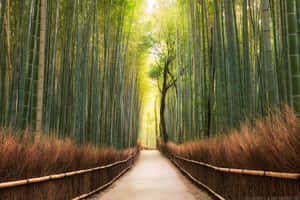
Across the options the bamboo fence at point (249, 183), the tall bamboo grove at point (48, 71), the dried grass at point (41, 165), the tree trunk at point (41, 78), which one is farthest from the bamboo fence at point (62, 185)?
the bamboo fence at point (249, 183)

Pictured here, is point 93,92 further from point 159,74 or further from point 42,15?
point 159,74

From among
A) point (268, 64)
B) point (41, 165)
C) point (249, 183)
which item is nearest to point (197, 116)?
point (268, 64)

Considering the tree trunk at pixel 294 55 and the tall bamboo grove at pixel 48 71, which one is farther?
the tall bamboo grove at pixel 48 71

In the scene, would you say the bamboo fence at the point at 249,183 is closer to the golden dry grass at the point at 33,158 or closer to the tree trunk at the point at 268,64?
the tree trunk at the point at 268,64

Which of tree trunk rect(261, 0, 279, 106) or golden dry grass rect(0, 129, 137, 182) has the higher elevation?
tree trunk rect(261, 0, 279, 106)

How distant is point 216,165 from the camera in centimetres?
395

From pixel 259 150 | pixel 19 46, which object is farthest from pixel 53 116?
pixel 259 150

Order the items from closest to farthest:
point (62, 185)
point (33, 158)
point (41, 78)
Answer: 1. point (33, 158)
2. point (62, 185)
3. point (41, 78)

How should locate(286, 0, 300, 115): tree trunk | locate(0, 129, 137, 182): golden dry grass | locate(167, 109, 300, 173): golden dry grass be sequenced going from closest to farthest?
locate(167, 109, 300, 173): golden dry grass, locate(0, 129, 137, 182): golden dry grass, locate(286, 0, 300, 115): tree trunk

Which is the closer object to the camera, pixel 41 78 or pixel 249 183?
pixel 249 183

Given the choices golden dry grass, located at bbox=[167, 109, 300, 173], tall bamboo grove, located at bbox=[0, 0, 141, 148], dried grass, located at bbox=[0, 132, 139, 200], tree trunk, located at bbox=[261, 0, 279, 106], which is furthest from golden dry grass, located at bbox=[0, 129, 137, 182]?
tree trunk, located at bbox=[261, 0, 279, 106]

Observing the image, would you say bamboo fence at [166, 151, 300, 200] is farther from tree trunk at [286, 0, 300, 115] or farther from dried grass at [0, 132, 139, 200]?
dried grass at [0, 132, 139, 200]

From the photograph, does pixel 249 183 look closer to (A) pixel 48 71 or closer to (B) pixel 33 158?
(B) pixel 33 158

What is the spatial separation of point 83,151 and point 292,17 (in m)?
2.99
